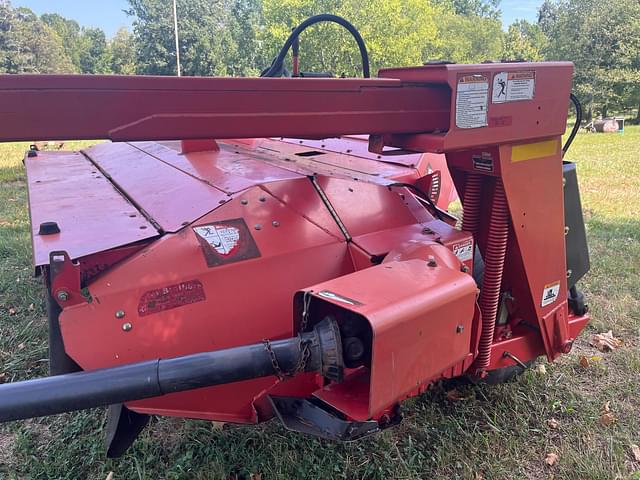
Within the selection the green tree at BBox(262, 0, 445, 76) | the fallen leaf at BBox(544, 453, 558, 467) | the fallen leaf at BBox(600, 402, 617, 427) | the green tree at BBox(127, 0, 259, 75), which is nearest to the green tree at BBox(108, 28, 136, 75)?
the green tree at BBox(127, 0, 259, 75)

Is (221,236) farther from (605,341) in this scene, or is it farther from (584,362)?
(605,341)

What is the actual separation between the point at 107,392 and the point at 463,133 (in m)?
1.40

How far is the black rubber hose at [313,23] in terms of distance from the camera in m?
2.38

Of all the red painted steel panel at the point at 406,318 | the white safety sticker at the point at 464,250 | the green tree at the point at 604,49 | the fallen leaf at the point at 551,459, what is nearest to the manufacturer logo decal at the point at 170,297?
the red painted steel panel at the point at 406,318

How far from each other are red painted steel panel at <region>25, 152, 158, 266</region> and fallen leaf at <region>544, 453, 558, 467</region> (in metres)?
1.97

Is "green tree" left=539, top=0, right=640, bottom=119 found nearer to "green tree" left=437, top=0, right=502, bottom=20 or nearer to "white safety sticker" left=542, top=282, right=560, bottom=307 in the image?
"white safety sticker" left=542, top=282, right=560, bottom=307

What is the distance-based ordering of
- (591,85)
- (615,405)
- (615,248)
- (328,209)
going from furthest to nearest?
(591,85)
(615,248)
(615,405)
(328,209)

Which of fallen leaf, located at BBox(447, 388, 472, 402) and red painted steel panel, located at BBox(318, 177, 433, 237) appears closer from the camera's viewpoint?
red painted steel panel, located at BBox(318, 177, 433, 237)

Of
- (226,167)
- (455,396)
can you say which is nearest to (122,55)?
(226,167)

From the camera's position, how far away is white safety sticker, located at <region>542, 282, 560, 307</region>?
2.38m

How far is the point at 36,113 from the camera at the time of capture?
1.38 m

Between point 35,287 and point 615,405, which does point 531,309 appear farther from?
point 35,287

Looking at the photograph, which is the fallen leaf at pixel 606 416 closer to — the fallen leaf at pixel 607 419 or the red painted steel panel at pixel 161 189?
the fallen leaf at pixel 607 419

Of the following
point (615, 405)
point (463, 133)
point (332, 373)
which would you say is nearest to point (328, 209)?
point (463, 133)
